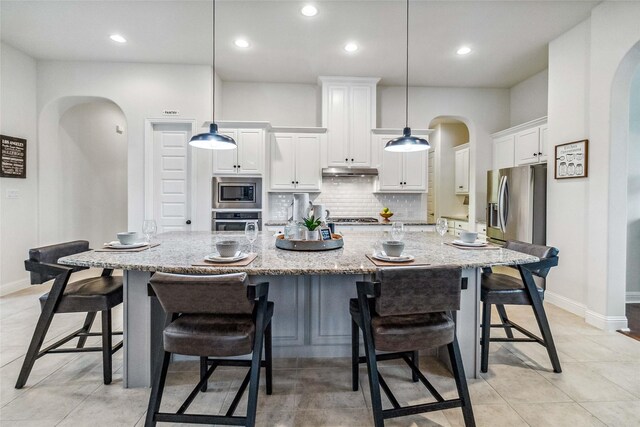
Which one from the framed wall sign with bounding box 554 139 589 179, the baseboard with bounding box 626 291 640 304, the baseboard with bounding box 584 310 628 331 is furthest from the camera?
the baseboard with bounding box 626 291 640 304

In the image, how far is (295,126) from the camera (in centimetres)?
499

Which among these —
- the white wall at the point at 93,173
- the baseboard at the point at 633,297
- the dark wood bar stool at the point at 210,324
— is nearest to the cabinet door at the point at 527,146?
the baseboard at the point at 633,297

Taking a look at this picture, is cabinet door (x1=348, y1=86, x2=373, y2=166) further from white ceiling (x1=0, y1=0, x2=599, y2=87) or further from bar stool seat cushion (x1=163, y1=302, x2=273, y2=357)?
bar stool seat cushion (x1=163, y1=302, x2=273, y2=357)

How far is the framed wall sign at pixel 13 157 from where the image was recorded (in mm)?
3760

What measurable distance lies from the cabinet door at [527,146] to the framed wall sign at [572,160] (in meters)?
0.60

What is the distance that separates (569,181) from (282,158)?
3456 mm

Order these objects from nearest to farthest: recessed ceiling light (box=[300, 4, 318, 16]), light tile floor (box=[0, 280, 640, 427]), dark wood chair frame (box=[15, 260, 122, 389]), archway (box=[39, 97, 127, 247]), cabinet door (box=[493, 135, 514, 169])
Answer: light tile floor (box=[0, 280, 640, 427])
dark wood chair frame (box=[15, 260, 122, 389])
recessed ceiling light (box=[300, 4, 318, 16])
archway (box=[39, 97, 127, 247])
cabinet door (box=[493, 135, 514, 169])

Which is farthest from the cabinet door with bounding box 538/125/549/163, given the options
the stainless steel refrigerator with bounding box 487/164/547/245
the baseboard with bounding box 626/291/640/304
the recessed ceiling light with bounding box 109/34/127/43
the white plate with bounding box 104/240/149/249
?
the recessed ceiling light with bounding box 109/34/127/43

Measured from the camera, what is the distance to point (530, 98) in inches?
183

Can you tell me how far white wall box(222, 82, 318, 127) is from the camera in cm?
495

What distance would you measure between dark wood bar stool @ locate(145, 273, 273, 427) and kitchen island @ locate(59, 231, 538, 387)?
8.4 inches

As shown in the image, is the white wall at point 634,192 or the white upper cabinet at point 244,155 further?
the white upper cabinet at point 244,155

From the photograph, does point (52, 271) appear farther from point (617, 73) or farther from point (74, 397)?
point (617, 73)

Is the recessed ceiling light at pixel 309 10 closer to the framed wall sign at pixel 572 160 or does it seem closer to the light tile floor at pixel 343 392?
the framed wall sign at pixel 572 160
